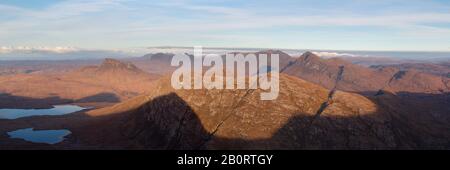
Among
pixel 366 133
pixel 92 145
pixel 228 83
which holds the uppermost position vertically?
pixel 228 83

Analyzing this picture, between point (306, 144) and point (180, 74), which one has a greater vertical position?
point (180, 74)

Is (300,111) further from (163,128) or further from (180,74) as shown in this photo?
(180,74)

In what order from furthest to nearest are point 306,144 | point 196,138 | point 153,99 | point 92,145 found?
point 153,99 → point 92,145 → point 196,138 → point 306,144

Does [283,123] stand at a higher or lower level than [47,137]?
higher

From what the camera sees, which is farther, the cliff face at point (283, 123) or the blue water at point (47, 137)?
the blue water at point (47, 137)

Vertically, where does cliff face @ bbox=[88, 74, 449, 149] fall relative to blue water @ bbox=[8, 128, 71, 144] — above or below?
above

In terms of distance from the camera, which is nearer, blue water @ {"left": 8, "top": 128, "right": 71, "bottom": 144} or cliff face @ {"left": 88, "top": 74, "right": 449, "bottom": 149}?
cliff face @ {"left": 88, "top": 74, "right": 449, "bottom": 149}

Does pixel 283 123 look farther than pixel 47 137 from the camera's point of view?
No

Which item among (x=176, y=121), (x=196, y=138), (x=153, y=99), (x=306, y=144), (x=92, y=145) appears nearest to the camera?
(x=306, y=144)

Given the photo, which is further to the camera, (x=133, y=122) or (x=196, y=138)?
(x=133, y=122)

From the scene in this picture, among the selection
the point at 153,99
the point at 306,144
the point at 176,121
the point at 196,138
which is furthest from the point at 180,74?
the point at 306,144

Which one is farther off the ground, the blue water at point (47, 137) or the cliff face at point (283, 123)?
the cliff face at point (283, 123)
